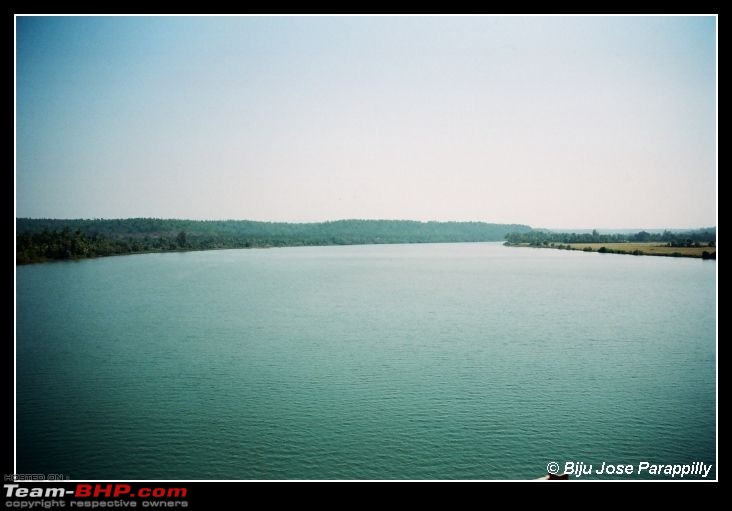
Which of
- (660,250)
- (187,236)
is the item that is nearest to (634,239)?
(660,250)

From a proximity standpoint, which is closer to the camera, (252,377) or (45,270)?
(252,377)

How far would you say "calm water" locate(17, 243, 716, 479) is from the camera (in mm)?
6719

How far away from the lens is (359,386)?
9.12 m

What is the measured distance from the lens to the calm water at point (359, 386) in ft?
22.0

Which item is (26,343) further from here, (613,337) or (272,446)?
(613,337)
